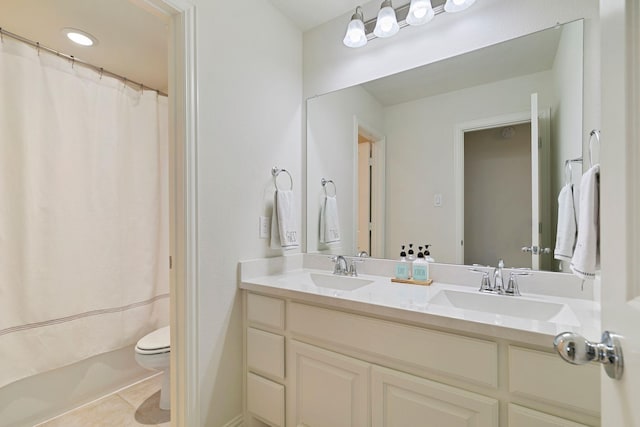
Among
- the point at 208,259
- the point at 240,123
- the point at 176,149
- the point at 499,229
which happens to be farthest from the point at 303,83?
the point at 499,229

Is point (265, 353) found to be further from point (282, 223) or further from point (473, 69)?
point (473, 69)

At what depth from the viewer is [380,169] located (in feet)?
5.81

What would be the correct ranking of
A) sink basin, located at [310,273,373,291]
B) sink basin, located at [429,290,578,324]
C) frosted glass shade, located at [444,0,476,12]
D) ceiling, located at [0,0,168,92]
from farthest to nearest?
sink basin, located at [310,273,373,291]
ceiling, located at [0,0,168,92]
frosted glass shade, located at [444,0,476,12]
sink basin, located at [429,290,578,324]

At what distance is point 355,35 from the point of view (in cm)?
166

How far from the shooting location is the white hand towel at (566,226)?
42.7 inches

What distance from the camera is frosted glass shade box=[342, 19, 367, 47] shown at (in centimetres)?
164

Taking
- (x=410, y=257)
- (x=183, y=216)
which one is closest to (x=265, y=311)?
(x=183, y=216)

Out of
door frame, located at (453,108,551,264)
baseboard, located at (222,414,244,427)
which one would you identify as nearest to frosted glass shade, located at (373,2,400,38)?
door frame, located at (453,108,551,264)

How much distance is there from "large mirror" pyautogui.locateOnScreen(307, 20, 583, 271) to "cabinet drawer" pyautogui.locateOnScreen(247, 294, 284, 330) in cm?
58

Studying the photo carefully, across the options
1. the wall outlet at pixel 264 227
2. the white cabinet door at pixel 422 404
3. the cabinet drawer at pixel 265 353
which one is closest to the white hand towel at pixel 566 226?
the white cabinet door at pixel 422 404

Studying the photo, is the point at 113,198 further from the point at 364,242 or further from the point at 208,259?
the point at 364,242

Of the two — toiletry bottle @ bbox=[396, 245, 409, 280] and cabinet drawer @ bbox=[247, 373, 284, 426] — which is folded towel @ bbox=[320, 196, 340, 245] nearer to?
toiletry bottle @ bbox=[396, 245, 409, 280]

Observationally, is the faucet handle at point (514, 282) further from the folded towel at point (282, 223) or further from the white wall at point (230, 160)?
the white wall at point (230, 160)

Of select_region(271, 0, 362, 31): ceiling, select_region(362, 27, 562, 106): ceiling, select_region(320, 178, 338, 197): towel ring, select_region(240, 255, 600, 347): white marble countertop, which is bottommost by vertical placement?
select_region(240, 255, 600, 347): white marble countertop
